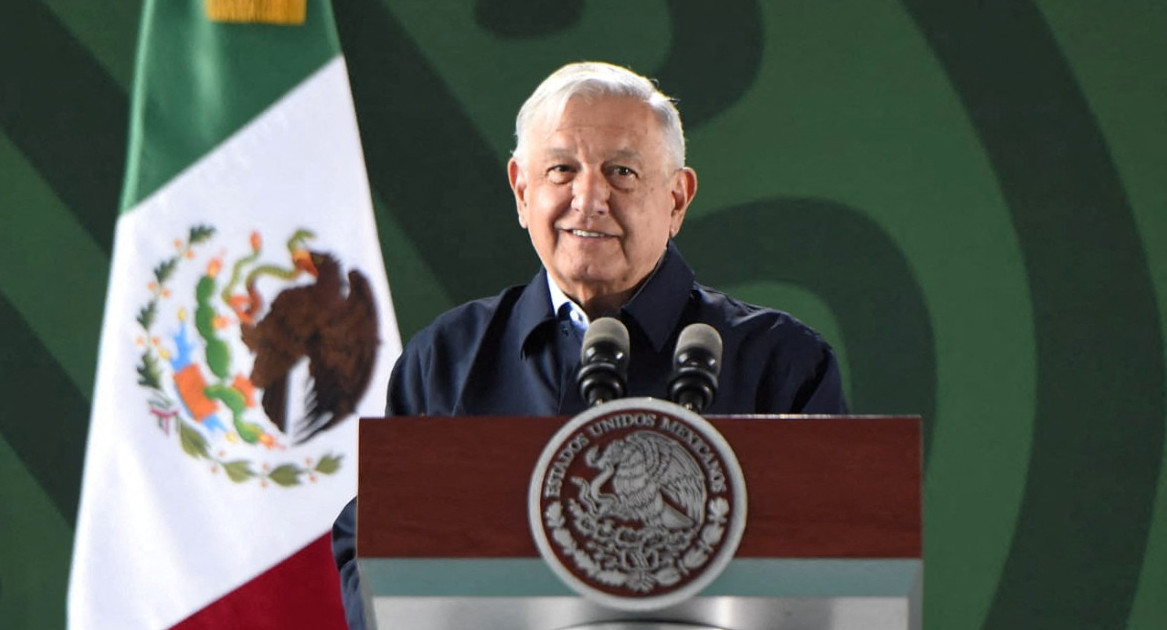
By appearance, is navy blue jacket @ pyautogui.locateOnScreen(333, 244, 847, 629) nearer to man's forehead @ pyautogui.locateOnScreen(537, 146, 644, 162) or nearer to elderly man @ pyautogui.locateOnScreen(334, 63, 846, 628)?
elderly man @ pyautogui.locateOnScreen(334, 63, 846, 628)

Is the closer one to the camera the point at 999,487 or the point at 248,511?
the point at 248,511

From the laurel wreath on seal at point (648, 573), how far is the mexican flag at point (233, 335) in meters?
1.73

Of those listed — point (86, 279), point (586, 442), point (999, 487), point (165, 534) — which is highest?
point (86, 279)

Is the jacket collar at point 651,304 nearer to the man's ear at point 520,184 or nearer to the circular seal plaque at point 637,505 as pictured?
the man's ear at point 520,184

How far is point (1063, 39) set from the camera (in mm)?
3529

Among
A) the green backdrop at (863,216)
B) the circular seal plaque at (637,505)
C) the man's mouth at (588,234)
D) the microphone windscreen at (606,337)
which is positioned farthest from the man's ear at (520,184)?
the green backdrop at (863,216)

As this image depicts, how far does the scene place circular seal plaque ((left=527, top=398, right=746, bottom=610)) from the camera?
4.87ft

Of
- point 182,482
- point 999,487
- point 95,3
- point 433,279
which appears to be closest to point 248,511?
point 182,482

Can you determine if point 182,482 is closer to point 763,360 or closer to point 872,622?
point 763,360

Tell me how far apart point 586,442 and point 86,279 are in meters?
2.25

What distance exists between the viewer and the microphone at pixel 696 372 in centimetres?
165

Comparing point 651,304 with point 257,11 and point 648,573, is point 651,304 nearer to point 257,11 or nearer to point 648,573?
point 648,573

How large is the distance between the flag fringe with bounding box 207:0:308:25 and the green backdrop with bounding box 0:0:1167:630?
0.25m

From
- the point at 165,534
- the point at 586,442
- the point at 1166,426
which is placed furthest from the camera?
the point at 1166,426
